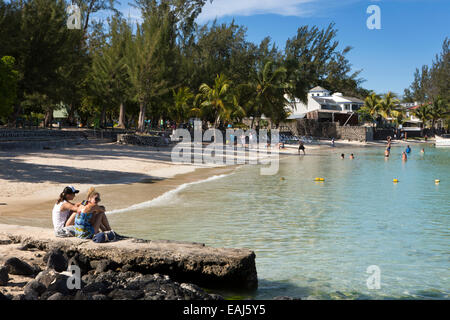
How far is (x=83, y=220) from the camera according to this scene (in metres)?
9.16

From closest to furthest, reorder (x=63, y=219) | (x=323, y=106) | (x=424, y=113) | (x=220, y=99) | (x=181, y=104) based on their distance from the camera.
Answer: (x=63, y=219) → (x=220, y=99) → (x=181, y=104) → (x=323, y=106) → (x=424, y=113)

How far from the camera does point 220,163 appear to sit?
118ft

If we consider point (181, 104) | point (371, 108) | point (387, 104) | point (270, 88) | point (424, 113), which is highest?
point (387, 104)

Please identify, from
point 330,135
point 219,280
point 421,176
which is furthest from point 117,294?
point 330,135

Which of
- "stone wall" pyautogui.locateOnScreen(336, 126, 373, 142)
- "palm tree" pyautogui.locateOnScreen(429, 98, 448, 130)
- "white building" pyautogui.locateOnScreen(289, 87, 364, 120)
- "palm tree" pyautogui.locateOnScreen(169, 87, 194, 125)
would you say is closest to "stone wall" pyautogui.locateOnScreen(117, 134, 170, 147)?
"palm tree" pyautogui.locateOnScreen(169, 87, 194, 125)

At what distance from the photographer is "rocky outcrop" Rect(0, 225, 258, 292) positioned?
317 inches

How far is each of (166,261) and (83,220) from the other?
208 cm

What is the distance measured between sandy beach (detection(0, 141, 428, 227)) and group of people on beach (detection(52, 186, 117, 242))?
352cm

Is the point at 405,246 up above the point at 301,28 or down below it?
below

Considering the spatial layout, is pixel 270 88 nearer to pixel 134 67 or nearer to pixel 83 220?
pixel 134 67

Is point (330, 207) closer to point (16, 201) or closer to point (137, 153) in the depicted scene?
point (16, 201)

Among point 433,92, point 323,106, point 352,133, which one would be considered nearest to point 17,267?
point 352,133

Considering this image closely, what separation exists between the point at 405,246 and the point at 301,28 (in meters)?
87.6

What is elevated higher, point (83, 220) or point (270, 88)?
point (270, 88)
